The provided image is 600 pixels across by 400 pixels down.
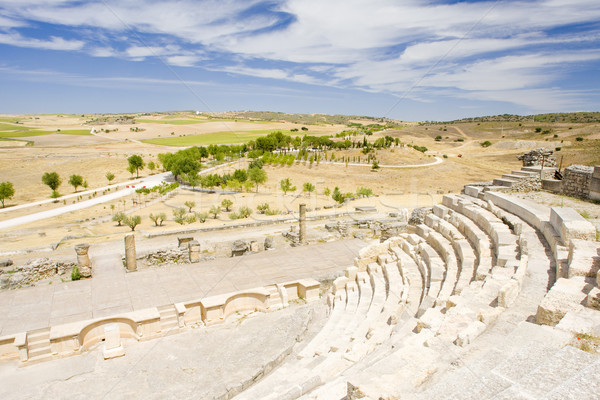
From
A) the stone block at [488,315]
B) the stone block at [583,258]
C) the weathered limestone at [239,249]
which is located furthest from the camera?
the weathered limestone at [239,249]

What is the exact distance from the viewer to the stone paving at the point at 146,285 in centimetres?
1162

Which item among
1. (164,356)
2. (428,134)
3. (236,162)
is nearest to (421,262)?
(164,356)

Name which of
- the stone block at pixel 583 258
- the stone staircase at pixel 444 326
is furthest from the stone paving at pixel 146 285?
the stone block at pixel 583 258

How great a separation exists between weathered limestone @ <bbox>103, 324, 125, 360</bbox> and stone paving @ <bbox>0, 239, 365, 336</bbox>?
1893 millimetres

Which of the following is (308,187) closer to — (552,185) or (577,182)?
(552,185)

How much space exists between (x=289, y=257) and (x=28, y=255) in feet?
40.7

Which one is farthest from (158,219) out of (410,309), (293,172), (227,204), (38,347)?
(293,172)

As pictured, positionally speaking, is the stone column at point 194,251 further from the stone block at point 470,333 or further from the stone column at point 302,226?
the stone block at point 470,333

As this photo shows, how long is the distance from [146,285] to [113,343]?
389 centimetres

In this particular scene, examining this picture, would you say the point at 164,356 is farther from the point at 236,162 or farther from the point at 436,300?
the point at 236,162

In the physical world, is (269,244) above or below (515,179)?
below

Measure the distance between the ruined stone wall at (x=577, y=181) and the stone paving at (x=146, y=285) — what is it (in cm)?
968

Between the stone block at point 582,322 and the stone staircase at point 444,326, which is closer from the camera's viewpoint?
the stone staircase at point 444,326

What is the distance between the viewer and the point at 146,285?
1365 centimetres
